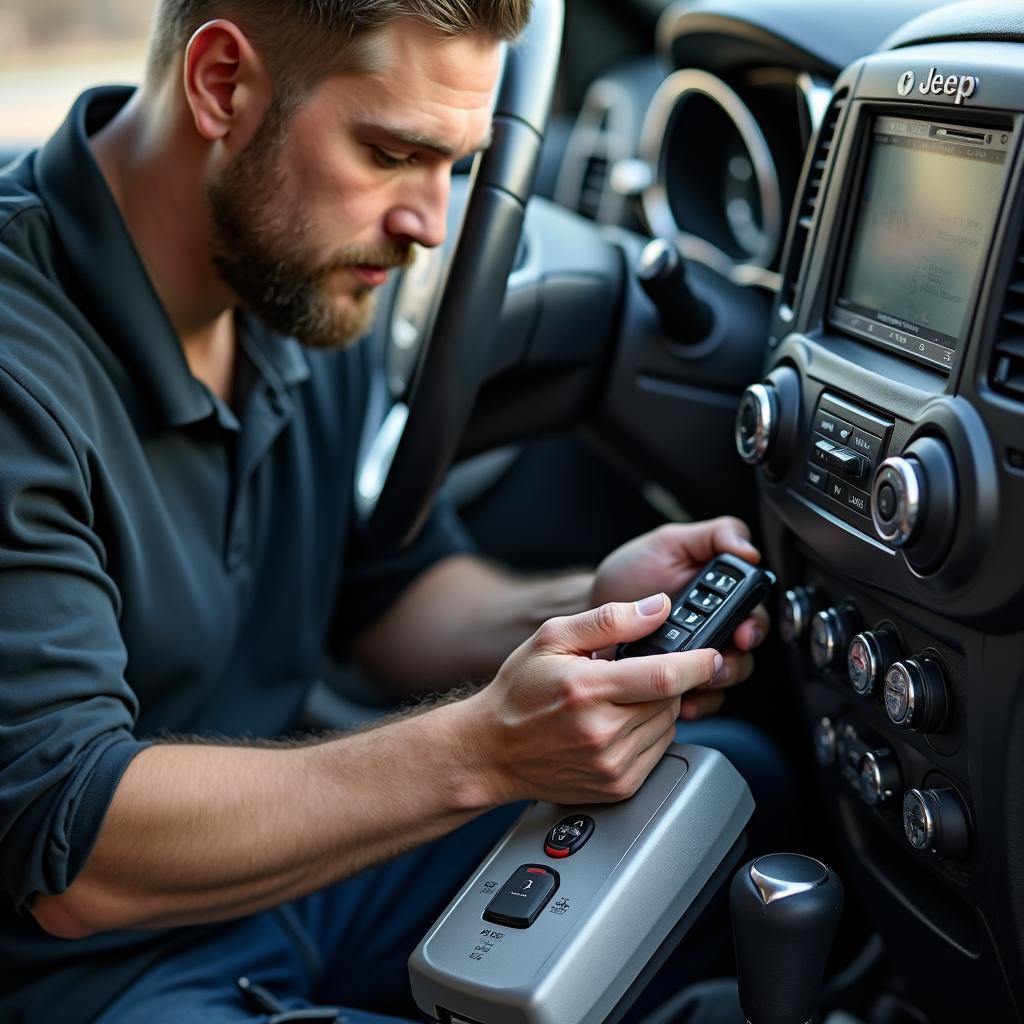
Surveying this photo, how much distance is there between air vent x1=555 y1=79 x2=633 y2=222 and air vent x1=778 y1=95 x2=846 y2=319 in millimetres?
699

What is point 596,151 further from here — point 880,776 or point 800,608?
point 880,776

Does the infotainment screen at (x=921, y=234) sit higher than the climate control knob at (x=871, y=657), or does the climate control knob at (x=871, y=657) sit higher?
the infotainment screen at (x=921, y=234)

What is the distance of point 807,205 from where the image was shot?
1.09 m

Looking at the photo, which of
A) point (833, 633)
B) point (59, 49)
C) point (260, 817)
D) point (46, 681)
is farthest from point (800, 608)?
point (59, 49)

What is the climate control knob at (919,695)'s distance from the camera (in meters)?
0.87

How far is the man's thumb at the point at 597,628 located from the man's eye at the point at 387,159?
43 cm

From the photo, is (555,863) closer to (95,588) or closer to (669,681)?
(669,681)

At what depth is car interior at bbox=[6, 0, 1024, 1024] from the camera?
31.9 inches

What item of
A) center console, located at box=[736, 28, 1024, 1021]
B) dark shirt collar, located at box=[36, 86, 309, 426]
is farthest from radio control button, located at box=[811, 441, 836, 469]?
dark shirt collar, located at box=[36, 86, 309, 426]

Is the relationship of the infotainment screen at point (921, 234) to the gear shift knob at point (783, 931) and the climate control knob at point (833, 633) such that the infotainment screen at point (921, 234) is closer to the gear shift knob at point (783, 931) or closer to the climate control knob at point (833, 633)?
the climate control knob at point (833, 633)

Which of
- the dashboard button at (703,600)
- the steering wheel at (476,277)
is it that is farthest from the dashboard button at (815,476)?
the steering wheel at (476,277)

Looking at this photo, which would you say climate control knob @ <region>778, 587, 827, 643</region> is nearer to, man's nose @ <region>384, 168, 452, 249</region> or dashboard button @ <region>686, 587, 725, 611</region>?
dashboard button @ <region>686, 587, 725, 611</region>

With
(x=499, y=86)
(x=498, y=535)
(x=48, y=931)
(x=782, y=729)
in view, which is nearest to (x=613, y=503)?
(x=498, y=535)

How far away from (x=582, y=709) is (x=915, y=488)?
248mm
